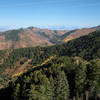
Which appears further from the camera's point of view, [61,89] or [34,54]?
[34,54]

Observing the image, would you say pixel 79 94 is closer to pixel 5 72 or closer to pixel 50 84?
pixel 50 84

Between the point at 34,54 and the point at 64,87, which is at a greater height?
the point at 64,87

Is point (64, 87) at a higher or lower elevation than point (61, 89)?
higher

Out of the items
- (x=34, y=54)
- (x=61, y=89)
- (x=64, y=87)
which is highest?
(x=64, y=87)

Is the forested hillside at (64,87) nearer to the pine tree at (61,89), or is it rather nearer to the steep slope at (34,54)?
the pine tree at (61,89)

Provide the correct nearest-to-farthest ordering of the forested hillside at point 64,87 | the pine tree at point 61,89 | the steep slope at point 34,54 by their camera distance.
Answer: the forested hillside at point 64,87 < the pine tree at point 61,89 < the steep slope at point 34,54

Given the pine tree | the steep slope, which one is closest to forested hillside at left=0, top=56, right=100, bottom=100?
the pine tree

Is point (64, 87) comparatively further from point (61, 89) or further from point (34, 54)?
point (34, 54)

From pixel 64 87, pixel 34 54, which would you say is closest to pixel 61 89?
pixel 64 87

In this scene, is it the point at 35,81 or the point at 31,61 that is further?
the point at 31,61

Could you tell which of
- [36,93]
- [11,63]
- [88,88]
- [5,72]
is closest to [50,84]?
[36,93]

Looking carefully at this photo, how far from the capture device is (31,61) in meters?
140

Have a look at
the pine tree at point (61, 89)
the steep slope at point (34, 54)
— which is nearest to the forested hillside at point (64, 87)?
the pine tree at point (61, 89)

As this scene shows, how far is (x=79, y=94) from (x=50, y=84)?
8116 mm
